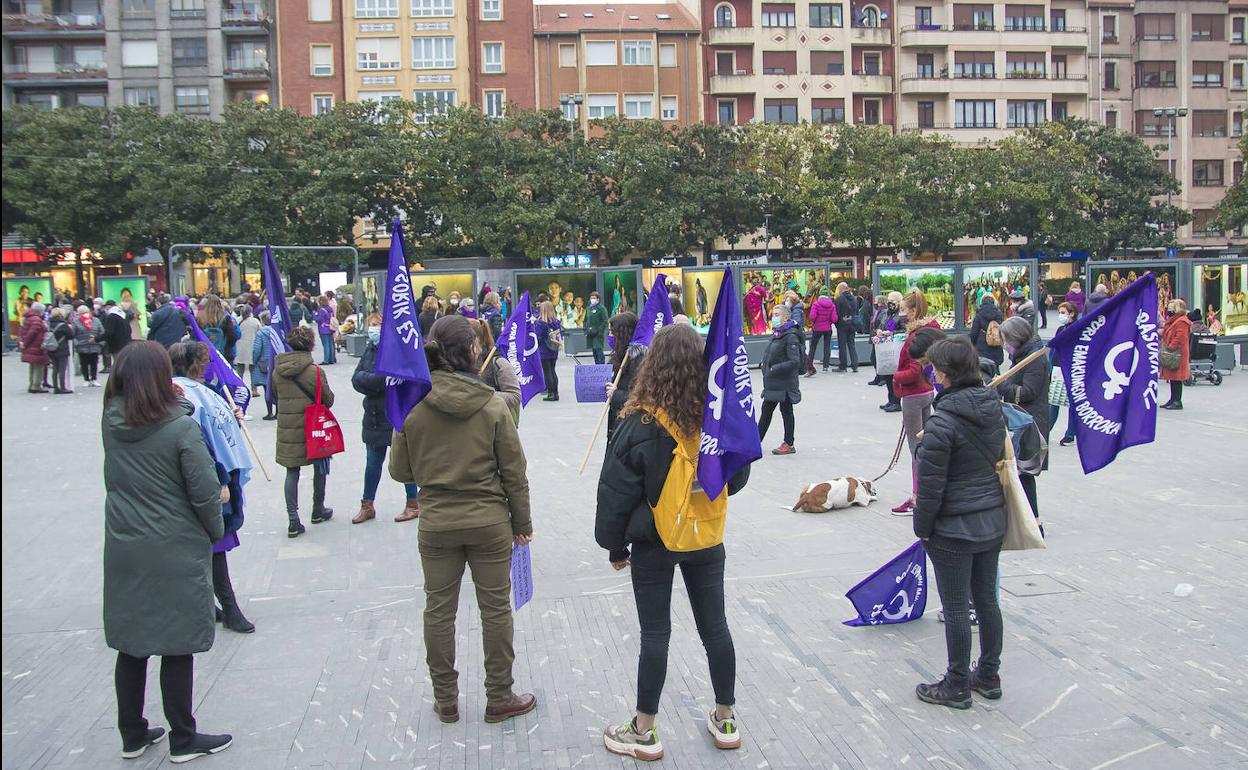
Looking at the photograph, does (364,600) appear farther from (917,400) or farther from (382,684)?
(917,400)

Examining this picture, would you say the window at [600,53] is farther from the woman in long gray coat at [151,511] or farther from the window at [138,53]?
the woman in long gray coat at [151,511]

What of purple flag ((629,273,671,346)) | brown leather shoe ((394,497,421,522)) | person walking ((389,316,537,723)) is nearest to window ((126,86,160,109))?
purple flag ((629,273,671,346))

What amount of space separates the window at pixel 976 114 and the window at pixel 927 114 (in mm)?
1357

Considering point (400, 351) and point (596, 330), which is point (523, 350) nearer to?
point (400, 351)

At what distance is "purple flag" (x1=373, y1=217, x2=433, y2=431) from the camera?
589cm

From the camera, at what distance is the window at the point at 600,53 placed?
60641 mm

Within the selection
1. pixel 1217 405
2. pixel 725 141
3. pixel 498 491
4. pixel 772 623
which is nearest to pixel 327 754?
pixel 498 491

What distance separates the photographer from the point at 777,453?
12.5 m

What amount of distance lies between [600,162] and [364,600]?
1596 inches

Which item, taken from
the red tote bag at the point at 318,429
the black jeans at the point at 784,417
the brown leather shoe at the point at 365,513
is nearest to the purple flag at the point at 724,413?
the red tote bag at the point at 318,429

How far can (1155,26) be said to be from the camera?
69.0m

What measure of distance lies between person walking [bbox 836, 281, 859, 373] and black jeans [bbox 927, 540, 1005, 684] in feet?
56.6

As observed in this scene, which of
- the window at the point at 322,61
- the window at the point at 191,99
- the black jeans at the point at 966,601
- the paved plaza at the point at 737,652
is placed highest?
the window at the point at 322,61

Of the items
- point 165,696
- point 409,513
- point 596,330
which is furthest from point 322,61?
point 165,696
